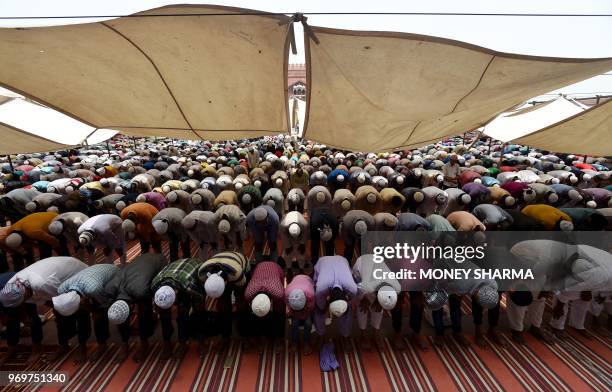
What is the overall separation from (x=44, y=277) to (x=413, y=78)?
12.9ft

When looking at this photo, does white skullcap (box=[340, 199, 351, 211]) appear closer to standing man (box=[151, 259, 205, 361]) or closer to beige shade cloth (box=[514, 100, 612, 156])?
standing man (box=[151, 259, 205, 361])

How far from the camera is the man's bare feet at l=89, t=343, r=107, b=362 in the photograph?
299cm

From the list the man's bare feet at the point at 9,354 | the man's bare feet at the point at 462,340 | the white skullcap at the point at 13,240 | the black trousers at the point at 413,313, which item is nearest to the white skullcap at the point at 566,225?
the man's bare feet at the point at 462,340

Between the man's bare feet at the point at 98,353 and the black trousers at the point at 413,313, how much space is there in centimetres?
312

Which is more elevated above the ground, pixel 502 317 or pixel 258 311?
pixel 258 311

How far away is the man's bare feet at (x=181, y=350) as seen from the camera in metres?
3.02

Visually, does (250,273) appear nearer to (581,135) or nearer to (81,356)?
(81,356)

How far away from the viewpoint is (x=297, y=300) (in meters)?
→ 2.70

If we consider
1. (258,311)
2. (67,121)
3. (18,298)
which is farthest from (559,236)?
(67,121)

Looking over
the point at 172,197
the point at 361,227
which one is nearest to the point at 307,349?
the point at 361,227

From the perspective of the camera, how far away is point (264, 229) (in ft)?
14.0

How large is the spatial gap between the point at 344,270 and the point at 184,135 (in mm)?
2685

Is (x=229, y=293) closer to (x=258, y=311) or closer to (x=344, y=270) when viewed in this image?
(x=258, y=311)

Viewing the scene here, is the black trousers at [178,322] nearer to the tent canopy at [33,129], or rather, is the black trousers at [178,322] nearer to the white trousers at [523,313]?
the white trousers at [523,313]
